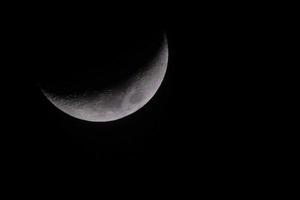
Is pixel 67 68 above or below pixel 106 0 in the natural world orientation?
below

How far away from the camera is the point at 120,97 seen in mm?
2777

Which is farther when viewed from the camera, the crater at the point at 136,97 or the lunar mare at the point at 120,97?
the crater at the point at 136,97

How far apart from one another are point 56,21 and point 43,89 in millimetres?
766

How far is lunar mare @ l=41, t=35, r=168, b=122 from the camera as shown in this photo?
269cm

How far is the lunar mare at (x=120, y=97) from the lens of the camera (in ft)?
8.81

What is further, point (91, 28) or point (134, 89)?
point (134, 89)

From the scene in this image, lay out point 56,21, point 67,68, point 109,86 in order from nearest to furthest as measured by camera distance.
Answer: point 56,21 → point 67,68 → point 109,86

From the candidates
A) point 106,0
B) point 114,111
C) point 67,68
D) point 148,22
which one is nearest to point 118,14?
point 106,0

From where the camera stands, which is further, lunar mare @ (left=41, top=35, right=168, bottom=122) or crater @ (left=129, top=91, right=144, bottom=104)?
crater @ (left=129, top=91, right=144, bottom=104)

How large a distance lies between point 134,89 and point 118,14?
0.74 m

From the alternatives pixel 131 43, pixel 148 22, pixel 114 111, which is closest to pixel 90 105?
pixel 114 111

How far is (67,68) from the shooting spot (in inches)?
94.0

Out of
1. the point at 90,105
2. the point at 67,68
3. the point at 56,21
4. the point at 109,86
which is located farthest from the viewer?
the point at 90,105

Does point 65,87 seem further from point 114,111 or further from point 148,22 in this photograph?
point 148,22
